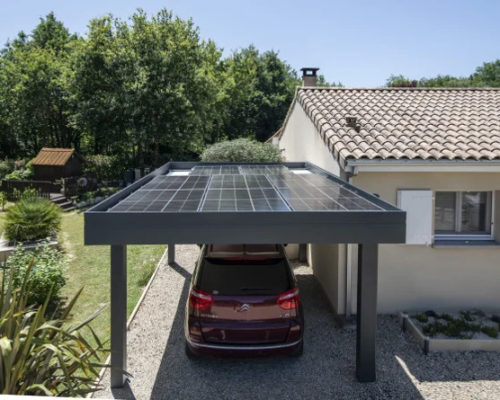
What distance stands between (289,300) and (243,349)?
95cm

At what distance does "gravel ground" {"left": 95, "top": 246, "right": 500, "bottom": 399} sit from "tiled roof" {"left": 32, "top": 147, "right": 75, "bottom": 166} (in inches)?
752

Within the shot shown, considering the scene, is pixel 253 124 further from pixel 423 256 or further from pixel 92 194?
pixel 423 256

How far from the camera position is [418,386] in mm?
5848

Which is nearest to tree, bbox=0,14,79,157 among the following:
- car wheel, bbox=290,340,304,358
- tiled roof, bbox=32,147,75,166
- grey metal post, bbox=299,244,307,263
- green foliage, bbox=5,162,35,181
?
tiled roof, bbox=32,147,75,166

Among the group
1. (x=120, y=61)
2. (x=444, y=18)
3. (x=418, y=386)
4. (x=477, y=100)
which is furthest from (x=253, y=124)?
(x=418, y=386)

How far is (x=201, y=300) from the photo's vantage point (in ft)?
19.2

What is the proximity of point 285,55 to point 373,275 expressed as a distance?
50214 millimetres

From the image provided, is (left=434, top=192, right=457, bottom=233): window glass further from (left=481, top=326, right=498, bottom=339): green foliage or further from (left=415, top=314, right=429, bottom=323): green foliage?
(left=481, top=326, right=498, bottom=339): green foliage

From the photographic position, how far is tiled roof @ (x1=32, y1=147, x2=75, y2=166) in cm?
2412

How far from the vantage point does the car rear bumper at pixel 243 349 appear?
19.1ft

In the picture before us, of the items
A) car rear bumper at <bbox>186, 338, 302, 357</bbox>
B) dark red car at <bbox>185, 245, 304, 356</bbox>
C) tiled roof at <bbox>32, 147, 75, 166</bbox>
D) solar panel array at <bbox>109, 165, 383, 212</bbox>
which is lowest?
car rear bumper at <bbox>186, 338, 302, 357</bbox>

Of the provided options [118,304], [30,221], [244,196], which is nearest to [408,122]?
[244,196]

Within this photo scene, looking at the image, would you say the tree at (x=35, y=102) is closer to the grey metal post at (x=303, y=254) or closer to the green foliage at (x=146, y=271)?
the green foliage at (x=146, y=271)

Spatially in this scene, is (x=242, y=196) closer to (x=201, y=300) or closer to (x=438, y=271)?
(x=201, y=300)
